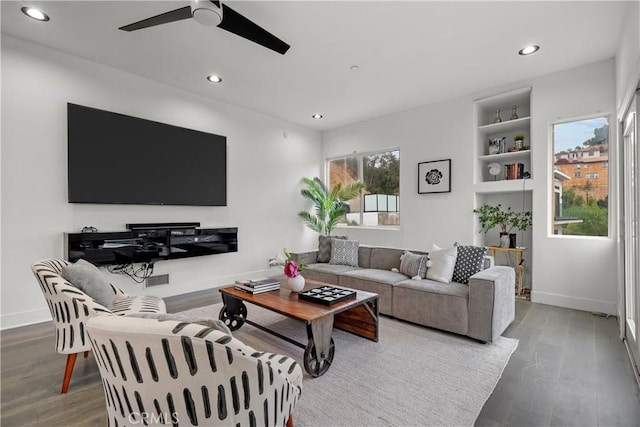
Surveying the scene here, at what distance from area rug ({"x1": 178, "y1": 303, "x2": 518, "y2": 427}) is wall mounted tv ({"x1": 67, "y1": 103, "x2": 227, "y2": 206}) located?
2.25 metres

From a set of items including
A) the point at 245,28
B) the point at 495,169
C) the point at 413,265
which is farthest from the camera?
the point at 495,169

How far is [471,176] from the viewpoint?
4.52m

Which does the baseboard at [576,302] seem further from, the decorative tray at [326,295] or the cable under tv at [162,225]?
the cable under tv at [162,225]

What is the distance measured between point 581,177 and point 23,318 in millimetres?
6530

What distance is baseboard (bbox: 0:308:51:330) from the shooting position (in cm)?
305

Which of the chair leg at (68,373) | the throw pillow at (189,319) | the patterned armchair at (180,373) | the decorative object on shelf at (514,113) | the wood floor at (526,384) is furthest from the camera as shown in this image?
the decorative object on shelf at (514,113)

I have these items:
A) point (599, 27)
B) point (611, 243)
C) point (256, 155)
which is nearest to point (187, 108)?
point (256, 155)

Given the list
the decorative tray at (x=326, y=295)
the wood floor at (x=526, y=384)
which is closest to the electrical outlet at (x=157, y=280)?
the wood floor at (x=526, y=384)

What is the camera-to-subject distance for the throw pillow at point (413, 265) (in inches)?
134

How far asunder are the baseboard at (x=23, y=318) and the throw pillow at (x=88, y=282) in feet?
5.82

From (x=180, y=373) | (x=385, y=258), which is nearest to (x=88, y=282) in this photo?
(x=180, y=373)

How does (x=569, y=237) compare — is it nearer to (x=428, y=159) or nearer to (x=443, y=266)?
(x=443, y=266)

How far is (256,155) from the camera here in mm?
5324

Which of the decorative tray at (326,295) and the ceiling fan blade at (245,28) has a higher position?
the ceiling fan blade at (245,28)
